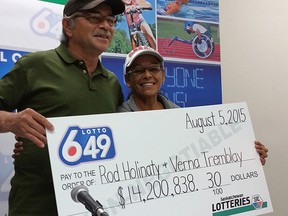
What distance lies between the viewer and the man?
140cm

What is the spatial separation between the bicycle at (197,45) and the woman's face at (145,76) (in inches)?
31.8

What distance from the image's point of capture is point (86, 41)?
1.52m

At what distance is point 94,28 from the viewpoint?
4.96 feet

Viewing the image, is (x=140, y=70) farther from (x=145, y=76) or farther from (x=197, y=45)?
(x=197, y=45)

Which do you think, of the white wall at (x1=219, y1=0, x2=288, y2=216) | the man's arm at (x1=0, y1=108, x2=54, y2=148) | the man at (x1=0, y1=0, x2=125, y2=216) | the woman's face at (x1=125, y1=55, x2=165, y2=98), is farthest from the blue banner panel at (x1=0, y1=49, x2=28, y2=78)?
the white wall at (x1=219, y1=0, x2=288, y2=216)

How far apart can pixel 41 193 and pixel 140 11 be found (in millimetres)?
1372

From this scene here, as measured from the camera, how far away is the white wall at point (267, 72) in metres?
2.94

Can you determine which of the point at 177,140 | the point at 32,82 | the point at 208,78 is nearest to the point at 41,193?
the point at 32,82

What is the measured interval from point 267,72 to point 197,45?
2.32 feet

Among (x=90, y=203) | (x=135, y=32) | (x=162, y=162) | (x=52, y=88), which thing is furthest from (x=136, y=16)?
(x=90, y=203)

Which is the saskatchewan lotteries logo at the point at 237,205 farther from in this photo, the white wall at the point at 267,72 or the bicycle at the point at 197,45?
the white wall at the point at 267,72

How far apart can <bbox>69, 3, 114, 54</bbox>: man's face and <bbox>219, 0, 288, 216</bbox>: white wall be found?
5.28ft

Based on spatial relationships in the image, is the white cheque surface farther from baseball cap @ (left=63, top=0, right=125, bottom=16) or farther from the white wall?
the white wall

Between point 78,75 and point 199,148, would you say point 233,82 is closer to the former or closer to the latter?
point 199,148
